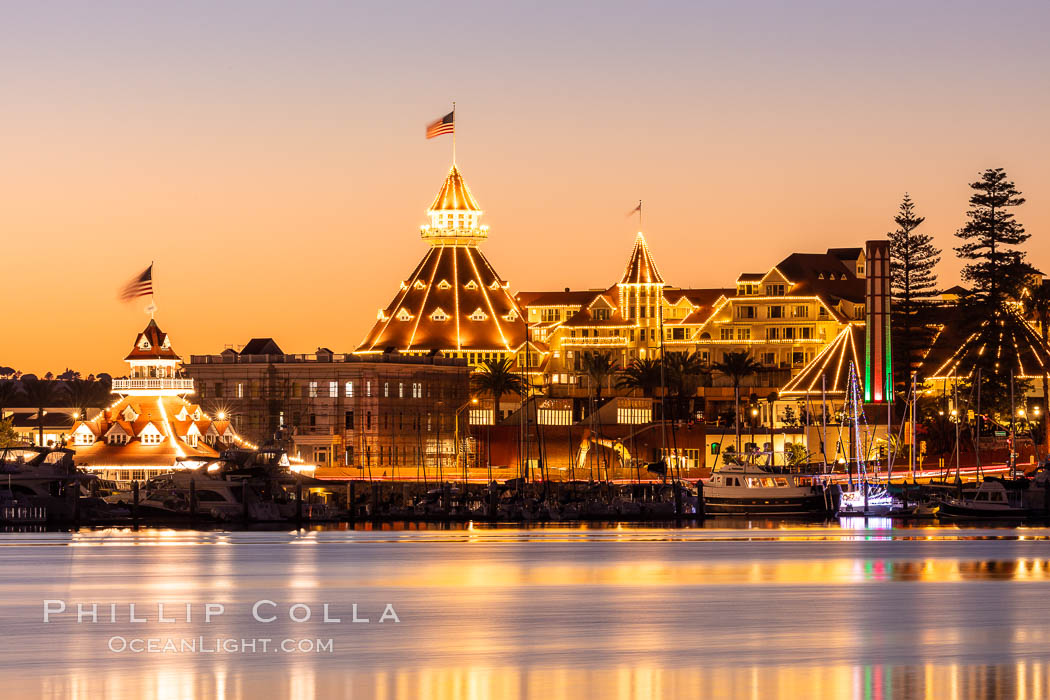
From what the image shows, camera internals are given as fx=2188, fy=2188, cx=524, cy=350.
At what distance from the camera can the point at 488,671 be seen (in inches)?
1779

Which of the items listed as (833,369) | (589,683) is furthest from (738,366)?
(589,683)

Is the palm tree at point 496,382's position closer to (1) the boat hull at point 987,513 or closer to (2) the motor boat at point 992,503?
(2) the motor boat at point 992,503

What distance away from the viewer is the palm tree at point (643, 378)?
191250 millimetres

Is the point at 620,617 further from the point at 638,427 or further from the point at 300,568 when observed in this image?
the point at 638,427

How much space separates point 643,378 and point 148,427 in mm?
49241

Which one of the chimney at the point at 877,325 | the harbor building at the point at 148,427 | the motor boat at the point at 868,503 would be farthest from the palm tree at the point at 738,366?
the motor boat at the point at 868,503

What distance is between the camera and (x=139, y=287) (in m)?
135

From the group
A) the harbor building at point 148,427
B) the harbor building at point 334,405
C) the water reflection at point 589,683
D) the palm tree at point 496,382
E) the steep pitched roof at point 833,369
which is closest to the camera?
the water reflection at point 589,683

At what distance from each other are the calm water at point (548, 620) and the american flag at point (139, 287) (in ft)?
142

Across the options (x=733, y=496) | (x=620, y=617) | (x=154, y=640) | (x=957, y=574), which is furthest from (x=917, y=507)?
(x=154, y=640)

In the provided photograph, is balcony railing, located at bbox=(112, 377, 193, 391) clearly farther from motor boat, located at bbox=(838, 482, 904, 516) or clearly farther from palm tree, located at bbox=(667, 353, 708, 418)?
motor boat, located at bbox=(838, 482, 904, 516)

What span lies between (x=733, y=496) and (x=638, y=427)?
5147 centimetres

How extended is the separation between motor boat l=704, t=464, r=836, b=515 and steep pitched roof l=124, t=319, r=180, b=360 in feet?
193

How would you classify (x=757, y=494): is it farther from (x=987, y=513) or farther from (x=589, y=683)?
(x=589, y=683)
